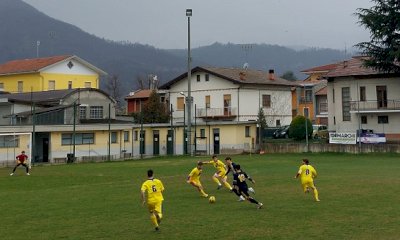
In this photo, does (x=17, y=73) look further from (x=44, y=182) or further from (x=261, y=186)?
(x=261, y=186)

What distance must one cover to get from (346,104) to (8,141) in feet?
119

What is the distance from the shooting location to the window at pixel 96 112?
6462cm

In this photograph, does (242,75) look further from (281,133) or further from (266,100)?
(281,133)

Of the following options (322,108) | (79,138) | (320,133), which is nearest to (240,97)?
(320,133)

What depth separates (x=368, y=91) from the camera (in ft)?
195

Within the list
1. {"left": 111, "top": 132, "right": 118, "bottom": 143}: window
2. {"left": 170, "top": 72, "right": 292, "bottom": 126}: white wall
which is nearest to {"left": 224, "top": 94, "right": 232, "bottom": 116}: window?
{"left": 170, "top": 72, "right": 292, "bottom": 126}: white wall

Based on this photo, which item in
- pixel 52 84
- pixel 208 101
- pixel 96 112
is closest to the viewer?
pixel 96 112

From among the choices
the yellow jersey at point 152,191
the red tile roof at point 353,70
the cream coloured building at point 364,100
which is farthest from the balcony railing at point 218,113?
the yellow jersey at point 152,191

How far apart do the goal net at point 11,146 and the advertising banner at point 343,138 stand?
28674 millimetres

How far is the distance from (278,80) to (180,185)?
50557mm

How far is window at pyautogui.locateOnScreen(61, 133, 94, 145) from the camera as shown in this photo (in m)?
51.8

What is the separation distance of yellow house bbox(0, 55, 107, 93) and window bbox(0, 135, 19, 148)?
34.9m

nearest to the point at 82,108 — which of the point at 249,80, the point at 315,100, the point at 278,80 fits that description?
the point at 249,80

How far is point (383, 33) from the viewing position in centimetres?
5275
